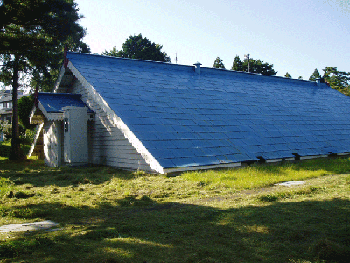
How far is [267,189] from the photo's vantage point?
9.33 m

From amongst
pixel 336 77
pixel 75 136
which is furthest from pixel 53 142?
pixel 336 77

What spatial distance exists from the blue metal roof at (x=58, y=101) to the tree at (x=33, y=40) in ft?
8.96

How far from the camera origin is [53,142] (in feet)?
55.8

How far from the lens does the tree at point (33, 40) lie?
17266 mm

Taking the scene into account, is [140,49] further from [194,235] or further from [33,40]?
[194,235]

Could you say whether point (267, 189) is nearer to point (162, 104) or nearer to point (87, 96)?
point (162, 104)

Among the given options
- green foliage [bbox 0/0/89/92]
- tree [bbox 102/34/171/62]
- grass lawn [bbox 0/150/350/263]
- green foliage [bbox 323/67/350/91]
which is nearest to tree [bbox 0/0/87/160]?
green foliage [bbox 0/0/89/92]

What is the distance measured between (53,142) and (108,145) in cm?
366

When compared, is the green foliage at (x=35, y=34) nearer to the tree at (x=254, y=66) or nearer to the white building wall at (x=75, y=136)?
the white building wall at (x=75, y=136)

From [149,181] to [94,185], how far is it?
65.6 inches

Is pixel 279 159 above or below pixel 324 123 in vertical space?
below

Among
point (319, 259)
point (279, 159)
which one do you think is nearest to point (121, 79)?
point (279, 159)

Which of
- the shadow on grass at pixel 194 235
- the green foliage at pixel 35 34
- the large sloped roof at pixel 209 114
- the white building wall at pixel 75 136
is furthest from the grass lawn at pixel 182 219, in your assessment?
the green foliage at pixel 35 34

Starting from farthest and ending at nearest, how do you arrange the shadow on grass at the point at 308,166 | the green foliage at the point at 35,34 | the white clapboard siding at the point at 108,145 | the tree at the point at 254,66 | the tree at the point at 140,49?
the tree at the point at 254,66, the tree at the point at 140,49, the green foliage at the point at 35,34, the white clapboard siding at the point at 108,145, the shadow on grass at the point at 308,166
